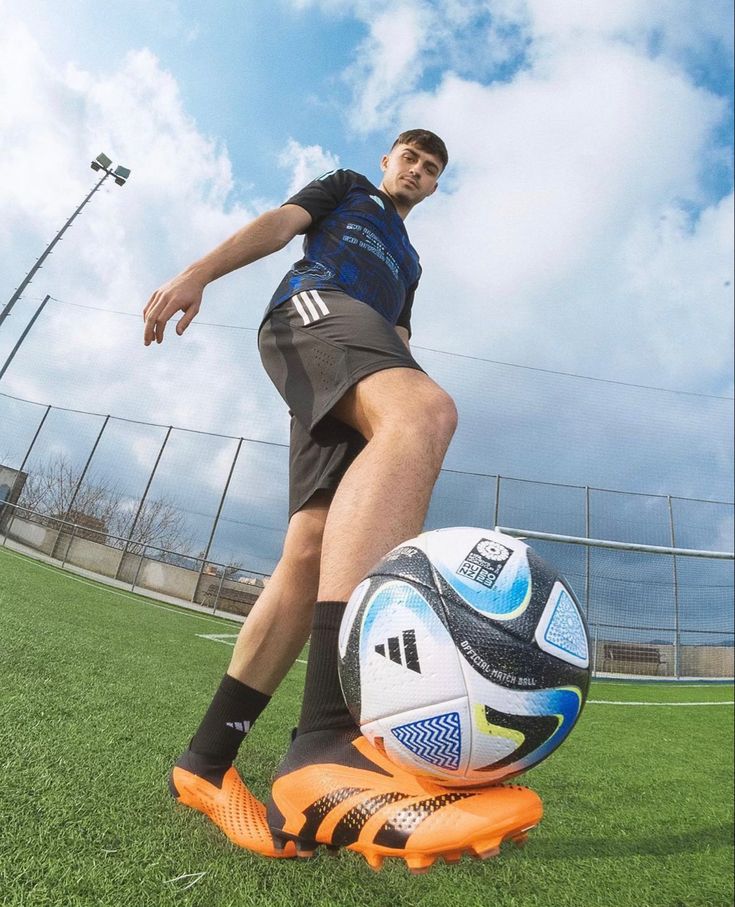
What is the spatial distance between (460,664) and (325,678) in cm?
30

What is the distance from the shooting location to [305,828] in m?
0.94

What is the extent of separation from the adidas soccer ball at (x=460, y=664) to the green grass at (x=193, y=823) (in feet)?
1.29

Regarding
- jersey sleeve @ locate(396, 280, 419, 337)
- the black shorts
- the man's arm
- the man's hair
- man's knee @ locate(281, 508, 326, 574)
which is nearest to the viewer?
the black shorts

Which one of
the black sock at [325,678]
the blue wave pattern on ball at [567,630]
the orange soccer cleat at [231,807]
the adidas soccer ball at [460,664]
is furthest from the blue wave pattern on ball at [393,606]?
the orange soccer cleat at [231,807]

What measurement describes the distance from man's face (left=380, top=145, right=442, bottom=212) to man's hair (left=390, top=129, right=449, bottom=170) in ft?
0.04

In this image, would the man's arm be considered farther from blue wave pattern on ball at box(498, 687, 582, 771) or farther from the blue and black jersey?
blue wave pattern on ball at box(498, 687, 582, 771)

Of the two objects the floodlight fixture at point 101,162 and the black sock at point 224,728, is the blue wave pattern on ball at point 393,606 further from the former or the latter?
the floodlight fixture at point 101,162

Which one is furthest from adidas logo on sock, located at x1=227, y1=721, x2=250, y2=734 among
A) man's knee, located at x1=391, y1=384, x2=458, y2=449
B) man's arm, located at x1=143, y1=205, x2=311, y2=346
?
man's arm, located at x1=143, y1=205, x2=311, y2=346

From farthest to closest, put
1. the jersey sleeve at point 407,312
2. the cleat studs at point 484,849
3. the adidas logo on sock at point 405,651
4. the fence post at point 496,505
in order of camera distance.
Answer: the fence post at point 496,505 < the jersey sleeve at point 407,312 < the adidas logo on sock at point 405,651 < the cleat studs at point 484,849

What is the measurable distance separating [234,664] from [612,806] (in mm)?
1550

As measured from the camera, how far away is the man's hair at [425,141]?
2084 millimetres

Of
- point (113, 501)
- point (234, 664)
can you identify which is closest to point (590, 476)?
point (113, 501)

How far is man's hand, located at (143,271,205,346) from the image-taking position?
1339mm

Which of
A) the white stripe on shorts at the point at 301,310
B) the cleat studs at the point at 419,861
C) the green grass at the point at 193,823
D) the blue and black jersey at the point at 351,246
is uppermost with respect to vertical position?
the blue and black jersey at the point at 351,246
